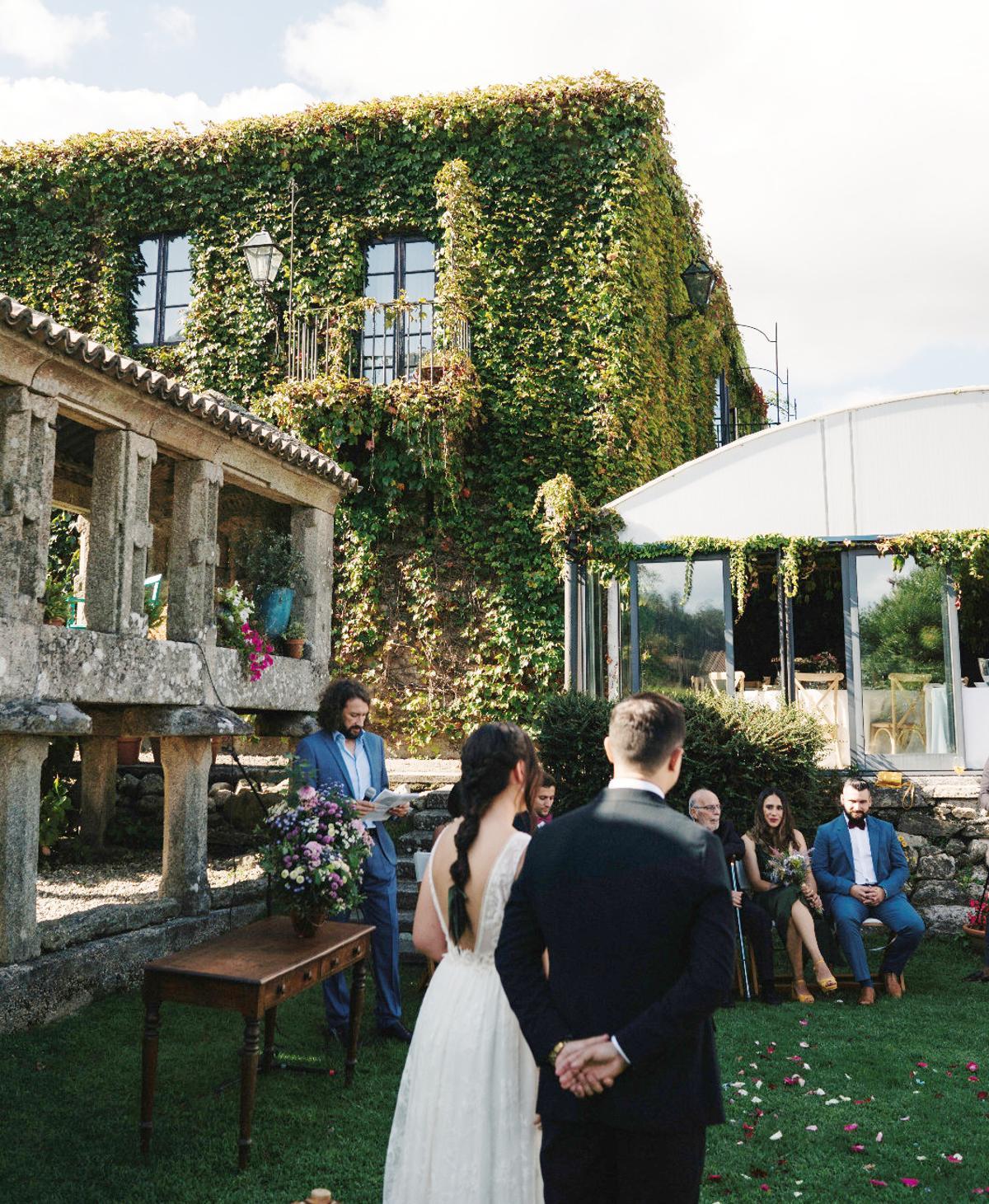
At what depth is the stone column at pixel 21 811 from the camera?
603cm

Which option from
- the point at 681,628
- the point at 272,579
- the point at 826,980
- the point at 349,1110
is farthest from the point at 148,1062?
the point at 681,628

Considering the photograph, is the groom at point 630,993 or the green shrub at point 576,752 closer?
the groom at point 630,993

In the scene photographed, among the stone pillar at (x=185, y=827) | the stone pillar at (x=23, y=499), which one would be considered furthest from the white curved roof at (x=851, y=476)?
the stone pillar at (x=23, y=499)

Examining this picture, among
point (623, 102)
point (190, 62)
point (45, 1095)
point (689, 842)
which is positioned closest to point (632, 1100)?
point (689, 842)

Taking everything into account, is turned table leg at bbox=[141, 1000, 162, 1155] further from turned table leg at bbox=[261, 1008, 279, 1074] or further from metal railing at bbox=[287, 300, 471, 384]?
metal railing at bbox=[287, 300, 471, 384]

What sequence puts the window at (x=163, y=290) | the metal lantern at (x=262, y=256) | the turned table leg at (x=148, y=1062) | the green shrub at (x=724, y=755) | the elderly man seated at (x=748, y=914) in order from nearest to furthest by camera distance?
the turned table leg at (x=148, y=1062) → the elderly man seated at (x=748, y=914) → the green shrub at (x=724, y=755) → the metal lantern at (x=262, y=256) → the window at (x=163, y=290)

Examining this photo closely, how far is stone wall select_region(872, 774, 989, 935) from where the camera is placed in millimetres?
9180

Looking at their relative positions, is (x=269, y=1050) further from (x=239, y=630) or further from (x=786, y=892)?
(x=239, y=630)

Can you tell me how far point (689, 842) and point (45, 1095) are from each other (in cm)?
421

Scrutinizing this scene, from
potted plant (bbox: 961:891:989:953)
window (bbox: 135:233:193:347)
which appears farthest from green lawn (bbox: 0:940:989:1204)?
window (bbox: 135:233:193:347)

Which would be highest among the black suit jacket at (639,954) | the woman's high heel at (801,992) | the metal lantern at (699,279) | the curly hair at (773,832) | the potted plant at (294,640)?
the metal lantern at (699,279)

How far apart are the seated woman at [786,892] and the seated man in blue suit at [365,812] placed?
9.04 feet

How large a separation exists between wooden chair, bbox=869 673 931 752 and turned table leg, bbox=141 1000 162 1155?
27.5ft

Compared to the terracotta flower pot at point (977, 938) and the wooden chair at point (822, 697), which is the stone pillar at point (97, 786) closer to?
the wooden chair at point (822, 697)
